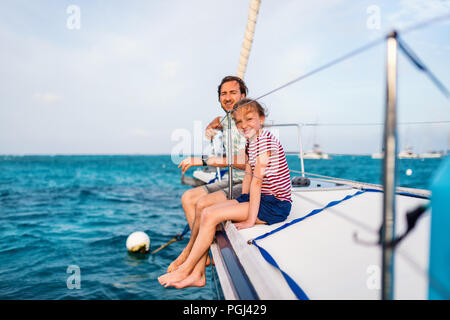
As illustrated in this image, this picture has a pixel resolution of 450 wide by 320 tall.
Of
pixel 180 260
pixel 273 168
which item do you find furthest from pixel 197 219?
pixel 273 168

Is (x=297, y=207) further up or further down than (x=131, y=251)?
further up

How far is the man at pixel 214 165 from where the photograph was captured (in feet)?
7.27

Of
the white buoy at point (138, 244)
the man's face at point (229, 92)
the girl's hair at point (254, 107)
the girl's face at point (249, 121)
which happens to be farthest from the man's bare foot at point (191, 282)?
the white buoy at point (138, 244)

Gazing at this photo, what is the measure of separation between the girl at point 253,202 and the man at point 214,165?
234mm

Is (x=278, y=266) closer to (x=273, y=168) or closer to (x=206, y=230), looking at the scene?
(x=206, y=230)

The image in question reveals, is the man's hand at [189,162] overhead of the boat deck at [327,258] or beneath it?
overhead

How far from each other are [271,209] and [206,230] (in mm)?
482

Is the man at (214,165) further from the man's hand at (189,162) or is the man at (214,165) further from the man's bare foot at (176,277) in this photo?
the man's bare foot at (176,277)

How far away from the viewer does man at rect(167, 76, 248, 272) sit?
2215 millimetres

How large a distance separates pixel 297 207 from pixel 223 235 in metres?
0.86
